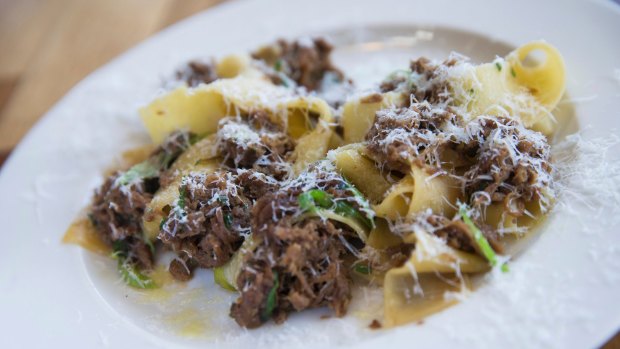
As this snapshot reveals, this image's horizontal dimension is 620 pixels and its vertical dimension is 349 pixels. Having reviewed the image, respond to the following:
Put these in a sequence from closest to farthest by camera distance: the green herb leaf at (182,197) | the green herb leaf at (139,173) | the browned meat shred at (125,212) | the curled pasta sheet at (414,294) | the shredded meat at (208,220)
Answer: the curled pasta sheet at (414,294), the shredded meat at (208,220), the green herb leaf at (182,197), the browned meat shred at (125,212), the green herb leaf at (139,173)

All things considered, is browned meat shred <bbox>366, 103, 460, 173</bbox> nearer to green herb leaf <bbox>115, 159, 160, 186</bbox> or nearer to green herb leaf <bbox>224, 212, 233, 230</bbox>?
green herb leaf <bbox>224, 212, 233, 230</bbox>

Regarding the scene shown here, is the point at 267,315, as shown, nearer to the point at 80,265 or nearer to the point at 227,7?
the point at 80,265

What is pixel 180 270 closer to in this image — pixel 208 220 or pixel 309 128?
pixel 208 220

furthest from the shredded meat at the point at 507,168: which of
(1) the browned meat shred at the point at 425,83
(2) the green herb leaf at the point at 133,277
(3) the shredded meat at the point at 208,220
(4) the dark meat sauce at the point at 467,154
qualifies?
(2) the green herb leaf at the point at 133,277

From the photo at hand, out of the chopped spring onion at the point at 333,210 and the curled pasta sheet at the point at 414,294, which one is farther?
the chopped spring onion at the point at 333,210

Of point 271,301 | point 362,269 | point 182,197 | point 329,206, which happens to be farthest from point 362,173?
point 182,197

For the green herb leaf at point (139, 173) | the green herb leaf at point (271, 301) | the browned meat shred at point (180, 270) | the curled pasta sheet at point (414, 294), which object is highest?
the curled pasta sheet at point (414, 294)

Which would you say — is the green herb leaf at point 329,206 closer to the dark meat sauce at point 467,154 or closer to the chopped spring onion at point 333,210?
the chopped spring onion at point 333,210
